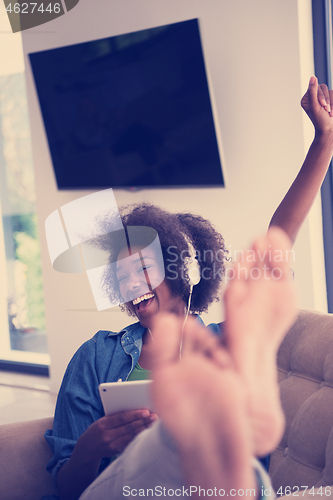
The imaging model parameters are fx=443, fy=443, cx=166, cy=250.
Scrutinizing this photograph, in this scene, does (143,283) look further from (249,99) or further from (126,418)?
(249,99)

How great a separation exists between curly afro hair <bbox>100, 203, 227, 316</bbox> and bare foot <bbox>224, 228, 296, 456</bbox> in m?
0.37

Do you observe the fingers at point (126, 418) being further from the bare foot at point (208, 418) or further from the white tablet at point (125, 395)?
the bare foot at point (208, 418)

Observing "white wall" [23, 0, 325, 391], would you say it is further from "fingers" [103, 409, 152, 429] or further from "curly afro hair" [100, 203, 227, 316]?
"fingers" [103, 409, 152, 429]

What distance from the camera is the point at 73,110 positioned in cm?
213

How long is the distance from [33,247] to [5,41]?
122 centimetres

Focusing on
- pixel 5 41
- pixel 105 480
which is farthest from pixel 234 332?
pixel 5 41

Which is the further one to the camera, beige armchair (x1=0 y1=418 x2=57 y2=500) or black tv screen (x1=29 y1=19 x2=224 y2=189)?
black tv screen (x1=29 y1=19 x2=224 y2=189)

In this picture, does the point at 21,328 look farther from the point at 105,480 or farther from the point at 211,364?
the point at 211,364

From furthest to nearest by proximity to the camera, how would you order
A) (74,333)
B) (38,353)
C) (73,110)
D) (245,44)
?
(38,353), (74,333), (73,110), (245,44)

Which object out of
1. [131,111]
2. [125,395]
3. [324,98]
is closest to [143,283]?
[125,395]

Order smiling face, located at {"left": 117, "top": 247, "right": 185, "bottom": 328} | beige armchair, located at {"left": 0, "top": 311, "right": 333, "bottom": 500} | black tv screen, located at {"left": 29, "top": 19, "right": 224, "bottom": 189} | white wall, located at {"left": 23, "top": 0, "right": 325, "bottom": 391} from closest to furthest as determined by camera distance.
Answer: beige armchair, located at {"left": 0, "top": 311, "right": 333, "bottom": 500}
smiling face, located at {"left": 117, "top": 247, "right": 185, "bottom": 328}
white wall, located at {"left": 23, "top": 0, "right": 325, "bottom": 391}
black tv screen, located at {"left": 29, "top": 19, "right": 224, "bottom": 189}

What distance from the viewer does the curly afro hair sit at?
37.7 inches

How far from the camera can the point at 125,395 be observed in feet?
2.11

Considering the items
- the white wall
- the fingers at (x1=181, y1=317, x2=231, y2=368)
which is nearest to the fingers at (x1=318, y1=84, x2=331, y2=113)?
the fingers at (x1=181, y1=317, x2=231, y2=368)
